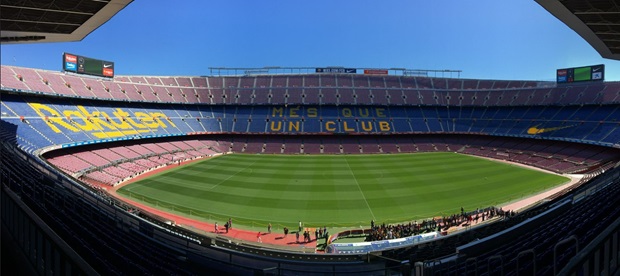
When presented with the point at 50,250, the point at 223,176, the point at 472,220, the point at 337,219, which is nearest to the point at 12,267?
the point at 50,250

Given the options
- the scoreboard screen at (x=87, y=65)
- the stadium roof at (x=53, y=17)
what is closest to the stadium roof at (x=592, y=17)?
the stadium roof at (x=53, y=17)

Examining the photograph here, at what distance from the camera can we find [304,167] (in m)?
39.6

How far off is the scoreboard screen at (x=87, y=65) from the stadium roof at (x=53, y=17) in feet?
135

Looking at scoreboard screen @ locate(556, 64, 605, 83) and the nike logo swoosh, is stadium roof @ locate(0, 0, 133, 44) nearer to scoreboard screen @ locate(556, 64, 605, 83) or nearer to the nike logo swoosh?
the nike logo swoosh

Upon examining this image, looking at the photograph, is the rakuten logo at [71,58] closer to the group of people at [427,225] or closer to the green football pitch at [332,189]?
the green football pitch at [332,189]

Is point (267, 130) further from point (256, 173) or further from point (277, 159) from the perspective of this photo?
point (256, 173)

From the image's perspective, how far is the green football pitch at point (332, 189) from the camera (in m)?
22.3

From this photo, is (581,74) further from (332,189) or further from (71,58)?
(71,58)

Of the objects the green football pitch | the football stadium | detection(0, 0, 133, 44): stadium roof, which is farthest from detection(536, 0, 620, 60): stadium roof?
detection(0, 0, 133, 44): stadium roof

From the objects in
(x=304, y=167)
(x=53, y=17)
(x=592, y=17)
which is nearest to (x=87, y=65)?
(x=304, y=167)

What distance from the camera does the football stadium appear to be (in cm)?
700

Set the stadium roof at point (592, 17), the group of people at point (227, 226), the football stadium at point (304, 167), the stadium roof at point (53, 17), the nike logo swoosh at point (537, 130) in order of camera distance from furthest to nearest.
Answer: the nike logo swoosh at point (537, 130) → the group of people at point (227, 226) → the stadium roof at point (53, 17) → the stadium roof at point (592, 17) → the football stadium at point (304, 167)

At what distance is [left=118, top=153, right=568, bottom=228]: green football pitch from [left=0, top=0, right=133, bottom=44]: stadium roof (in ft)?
45.8

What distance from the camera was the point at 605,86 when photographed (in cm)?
4994
